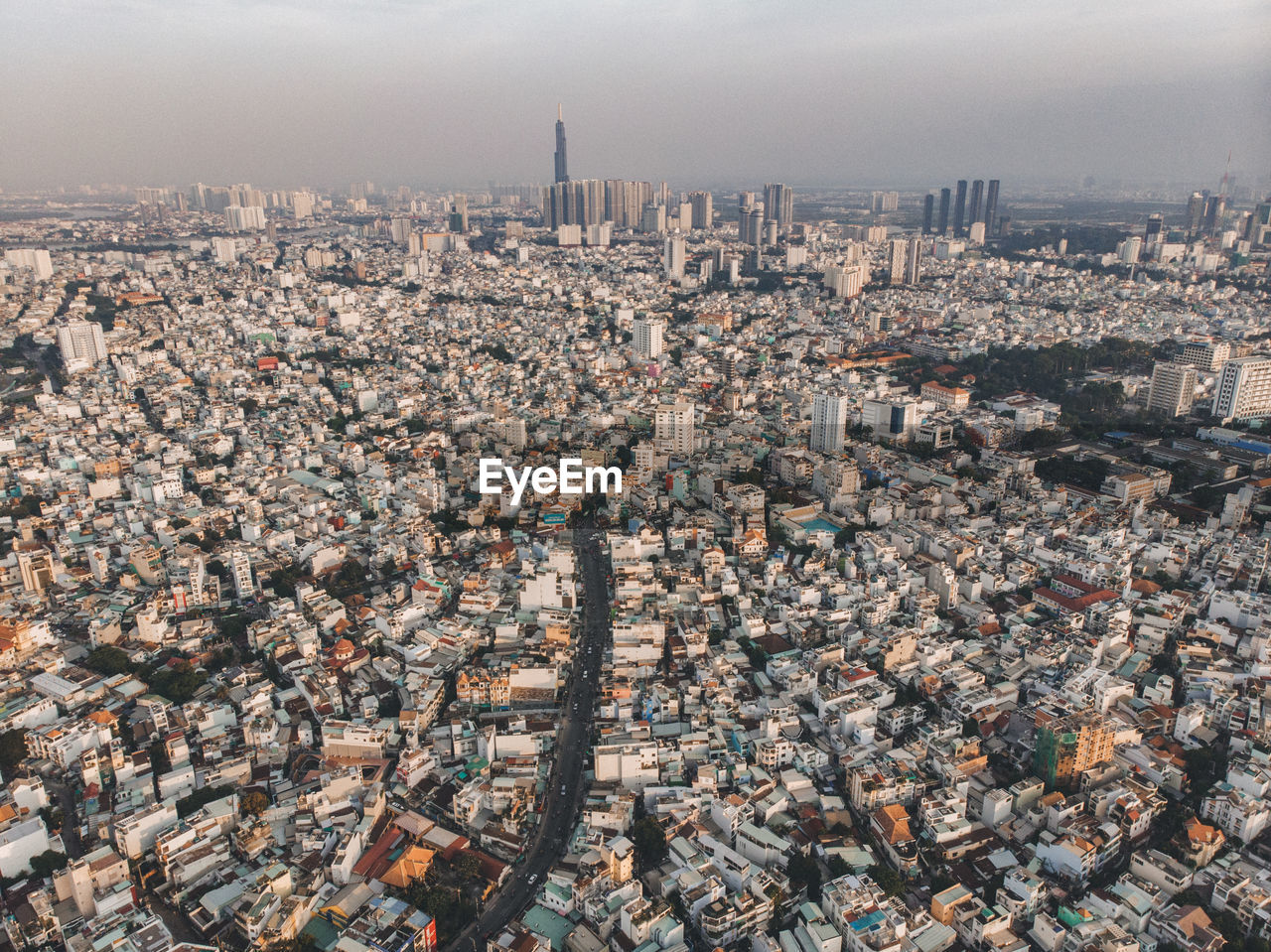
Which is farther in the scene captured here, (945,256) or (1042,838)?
(945,256)

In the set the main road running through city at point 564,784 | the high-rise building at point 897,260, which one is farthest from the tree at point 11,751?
the high-rise building at point 897,260

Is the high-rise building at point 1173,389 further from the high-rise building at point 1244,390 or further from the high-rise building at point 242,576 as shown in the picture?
the high-rise building at point 242,576

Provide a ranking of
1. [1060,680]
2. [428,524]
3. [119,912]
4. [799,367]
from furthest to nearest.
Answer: [799,367] → [428,524] → [1060,680] → [119,912]

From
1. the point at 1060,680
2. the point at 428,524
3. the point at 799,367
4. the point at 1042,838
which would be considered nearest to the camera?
the point at 1042,838

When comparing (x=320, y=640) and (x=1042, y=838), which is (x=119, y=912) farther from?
(x=1042, y=838)

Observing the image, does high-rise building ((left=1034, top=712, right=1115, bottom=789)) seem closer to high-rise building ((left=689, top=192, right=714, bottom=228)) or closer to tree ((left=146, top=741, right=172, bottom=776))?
tree ((left=146, top=741, right=172, bottom=776))

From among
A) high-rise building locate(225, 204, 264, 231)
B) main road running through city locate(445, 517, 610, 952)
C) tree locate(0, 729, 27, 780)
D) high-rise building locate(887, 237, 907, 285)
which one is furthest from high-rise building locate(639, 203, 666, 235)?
tree locate(0, 729, 27, 780)

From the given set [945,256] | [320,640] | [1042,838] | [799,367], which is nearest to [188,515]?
[320,640]
